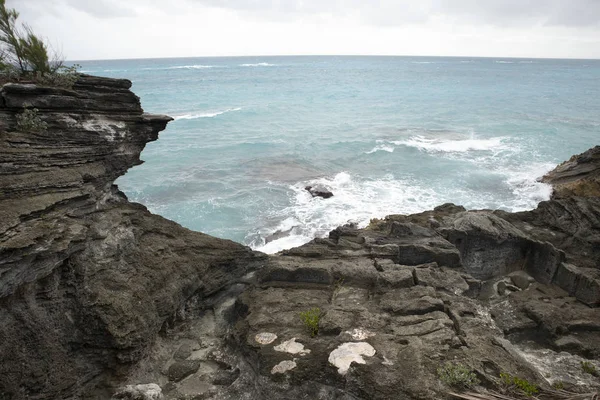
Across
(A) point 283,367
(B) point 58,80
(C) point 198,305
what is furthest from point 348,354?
(B) point 58,80

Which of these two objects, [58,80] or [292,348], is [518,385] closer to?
[292,348]

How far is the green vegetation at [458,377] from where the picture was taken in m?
7.85

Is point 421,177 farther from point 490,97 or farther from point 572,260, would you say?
point 490,97

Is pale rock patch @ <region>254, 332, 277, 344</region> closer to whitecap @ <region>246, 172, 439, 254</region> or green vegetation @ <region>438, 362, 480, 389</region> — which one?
green vegetation @ <region>438, 362, 480, 389</region>

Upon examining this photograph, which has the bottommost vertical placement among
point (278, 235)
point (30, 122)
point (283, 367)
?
point (278, 235)

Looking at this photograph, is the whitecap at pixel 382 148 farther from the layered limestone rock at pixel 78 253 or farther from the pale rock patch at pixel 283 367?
the pale rock patch at pixel 283 367

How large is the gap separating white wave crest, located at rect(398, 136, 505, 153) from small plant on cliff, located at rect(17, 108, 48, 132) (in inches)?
1476

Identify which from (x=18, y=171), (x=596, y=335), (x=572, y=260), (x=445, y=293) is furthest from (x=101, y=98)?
(x=572, y=260)

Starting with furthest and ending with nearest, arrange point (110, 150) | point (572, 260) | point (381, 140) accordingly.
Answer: point (381, 140) < point (572, 260) < point (110, 150)

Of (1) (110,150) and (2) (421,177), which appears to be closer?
(1) (110,150)

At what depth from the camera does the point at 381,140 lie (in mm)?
46219

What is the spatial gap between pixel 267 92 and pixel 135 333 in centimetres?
8926

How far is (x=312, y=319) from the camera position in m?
9.73

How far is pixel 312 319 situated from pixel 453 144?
1540 inches
